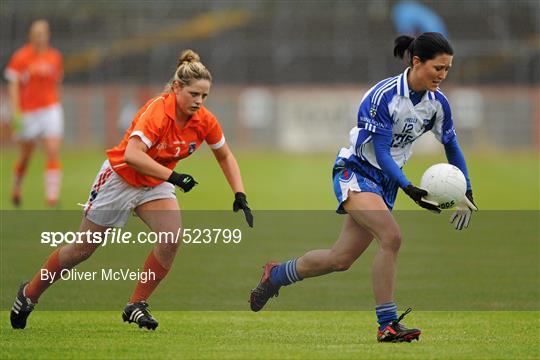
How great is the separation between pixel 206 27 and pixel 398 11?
714 cm

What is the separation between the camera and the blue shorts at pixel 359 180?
7191 mm

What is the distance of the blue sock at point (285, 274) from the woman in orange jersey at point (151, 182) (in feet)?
1.79

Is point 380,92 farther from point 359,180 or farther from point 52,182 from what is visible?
point 52,182

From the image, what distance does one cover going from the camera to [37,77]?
A: 17.3 m

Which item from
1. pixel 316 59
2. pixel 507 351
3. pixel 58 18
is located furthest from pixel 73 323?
pixel 58 18

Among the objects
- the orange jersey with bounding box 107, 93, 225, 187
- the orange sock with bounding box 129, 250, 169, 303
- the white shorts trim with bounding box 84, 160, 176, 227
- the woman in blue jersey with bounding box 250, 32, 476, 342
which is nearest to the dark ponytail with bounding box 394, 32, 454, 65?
the woman in blue jersey with bounding box 250, 32, 476, 342

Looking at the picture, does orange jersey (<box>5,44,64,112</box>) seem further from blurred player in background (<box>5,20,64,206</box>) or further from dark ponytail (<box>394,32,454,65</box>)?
dark ponytail (<box>394,32,454,65</box>)

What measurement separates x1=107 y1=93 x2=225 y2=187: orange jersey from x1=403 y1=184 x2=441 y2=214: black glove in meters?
1.42

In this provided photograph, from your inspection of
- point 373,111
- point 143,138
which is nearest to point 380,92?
point 373,111

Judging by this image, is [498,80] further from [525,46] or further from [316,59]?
[316,59]

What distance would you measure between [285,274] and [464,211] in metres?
1.32

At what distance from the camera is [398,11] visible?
131 feet

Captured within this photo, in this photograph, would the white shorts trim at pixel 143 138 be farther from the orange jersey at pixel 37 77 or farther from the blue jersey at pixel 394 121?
the orange jersey at pixel 37 77

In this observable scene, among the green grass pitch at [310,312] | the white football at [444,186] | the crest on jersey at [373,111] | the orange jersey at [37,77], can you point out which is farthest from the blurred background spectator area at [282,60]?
the crest on jersey at [373,111]
